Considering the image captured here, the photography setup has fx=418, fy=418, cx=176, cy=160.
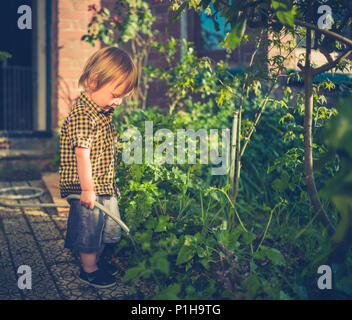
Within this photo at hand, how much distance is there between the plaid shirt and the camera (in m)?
2.25

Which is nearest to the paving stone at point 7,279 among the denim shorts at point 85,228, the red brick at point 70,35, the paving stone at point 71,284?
the paving stone at point 71,284

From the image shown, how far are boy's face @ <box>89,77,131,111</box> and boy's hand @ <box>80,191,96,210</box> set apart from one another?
51cm

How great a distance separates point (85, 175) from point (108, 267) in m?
0.60

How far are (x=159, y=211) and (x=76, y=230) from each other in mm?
663

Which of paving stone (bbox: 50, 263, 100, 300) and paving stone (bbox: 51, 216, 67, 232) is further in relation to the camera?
paving stone (bbox: 51, 216, 67, 232)

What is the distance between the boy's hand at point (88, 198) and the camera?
2.20 metres

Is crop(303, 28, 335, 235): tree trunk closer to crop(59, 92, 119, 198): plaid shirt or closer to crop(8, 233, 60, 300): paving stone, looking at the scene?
crop(59, 92, 119, 198): plaid shirt

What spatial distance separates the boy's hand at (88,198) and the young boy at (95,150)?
40 mm

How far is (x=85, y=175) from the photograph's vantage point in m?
2.20

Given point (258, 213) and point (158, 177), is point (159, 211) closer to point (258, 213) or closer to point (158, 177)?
point (158, 177)

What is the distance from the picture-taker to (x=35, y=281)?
225 centimetres

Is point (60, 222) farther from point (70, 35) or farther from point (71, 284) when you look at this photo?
point (70, 35)

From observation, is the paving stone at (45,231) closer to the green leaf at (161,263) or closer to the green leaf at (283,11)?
the green leaf at (161,263)

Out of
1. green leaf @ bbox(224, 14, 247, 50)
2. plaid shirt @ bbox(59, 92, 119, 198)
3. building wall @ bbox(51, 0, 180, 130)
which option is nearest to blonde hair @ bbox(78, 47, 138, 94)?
plaid shirt @ bbox(59, 92, 119, 198)
